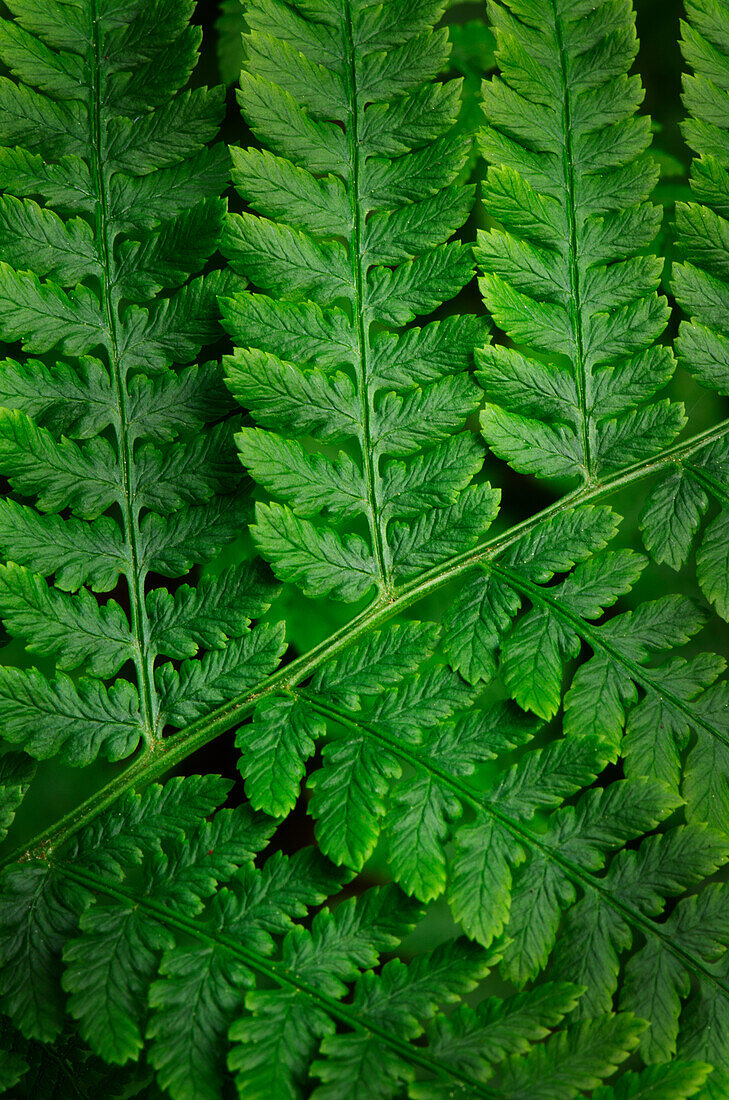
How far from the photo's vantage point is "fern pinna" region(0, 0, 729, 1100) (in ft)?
4.17

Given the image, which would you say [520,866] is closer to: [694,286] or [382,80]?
[694,286]

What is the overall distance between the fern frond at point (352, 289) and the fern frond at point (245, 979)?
0.46m

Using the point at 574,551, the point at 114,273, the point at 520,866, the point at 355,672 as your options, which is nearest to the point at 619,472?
the point at 574,551

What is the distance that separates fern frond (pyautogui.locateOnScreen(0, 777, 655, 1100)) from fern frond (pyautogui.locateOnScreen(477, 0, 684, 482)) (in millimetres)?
793

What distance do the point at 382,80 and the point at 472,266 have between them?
327mm

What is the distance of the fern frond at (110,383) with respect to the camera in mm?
1343

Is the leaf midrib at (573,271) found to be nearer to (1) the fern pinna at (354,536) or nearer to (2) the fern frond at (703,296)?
(1) the fern pinna at (354,536)

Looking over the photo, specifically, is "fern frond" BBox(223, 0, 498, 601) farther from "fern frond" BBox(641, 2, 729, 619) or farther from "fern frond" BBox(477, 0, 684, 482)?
"fern frond" BBox(641, 2, 729, 619)

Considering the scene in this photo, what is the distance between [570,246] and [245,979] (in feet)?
4.25

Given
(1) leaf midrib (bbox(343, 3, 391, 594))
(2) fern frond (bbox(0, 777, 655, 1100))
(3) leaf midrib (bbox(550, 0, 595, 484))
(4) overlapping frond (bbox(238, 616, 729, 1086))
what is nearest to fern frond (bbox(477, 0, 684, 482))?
(3) leaf midrib (bbox(550, 0, 595, 484))

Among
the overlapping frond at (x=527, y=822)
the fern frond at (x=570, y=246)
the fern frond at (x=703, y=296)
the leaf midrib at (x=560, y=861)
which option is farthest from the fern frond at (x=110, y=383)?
the fern frond at (x=703, y=296)

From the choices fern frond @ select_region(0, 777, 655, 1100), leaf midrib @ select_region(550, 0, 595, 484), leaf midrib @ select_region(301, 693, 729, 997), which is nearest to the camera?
fern frond @ select_region(0, 777, 655, 1100)

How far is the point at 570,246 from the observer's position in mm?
1464

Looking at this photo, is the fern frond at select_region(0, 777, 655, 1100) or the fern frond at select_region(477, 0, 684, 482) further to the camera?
the fern frond at select_region(477, 0, 684, 482)
